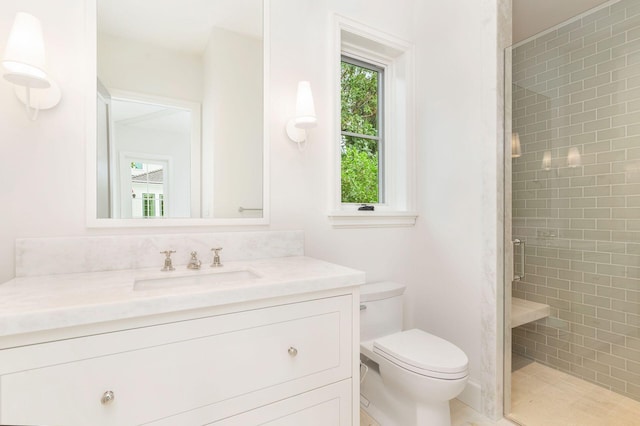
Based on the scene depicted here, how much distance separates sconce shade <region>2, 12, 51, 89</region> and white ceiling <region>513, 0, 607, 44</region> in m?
2.60

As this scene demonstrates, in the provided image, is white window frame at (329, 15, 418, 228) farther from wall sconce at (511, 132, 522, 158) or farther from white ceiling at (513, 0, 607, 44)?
white ceiling at (513, 0, 607, 44)

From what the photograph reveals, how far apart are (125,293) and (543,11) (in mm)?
2942

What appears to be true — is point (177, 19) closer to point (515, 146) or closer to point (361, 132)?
point (361, 132)

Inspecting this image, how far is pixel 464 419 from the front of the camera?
1658mm

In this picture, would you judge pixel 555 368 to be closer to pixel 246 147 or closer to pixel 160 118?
pixel 246 147

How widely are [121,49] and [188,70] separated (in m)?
0.27

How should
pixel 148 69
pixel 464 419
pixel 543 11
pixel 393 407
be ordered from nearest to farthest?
pixel 148 69 < pixel 393 407 < pixel 464 419 < pixel 543 11

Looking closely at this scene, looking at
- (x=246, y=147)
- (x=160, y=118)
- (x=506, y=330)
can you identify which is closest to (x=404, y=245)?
(x=506, y=330)

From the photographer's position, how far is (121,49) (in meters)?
1.33

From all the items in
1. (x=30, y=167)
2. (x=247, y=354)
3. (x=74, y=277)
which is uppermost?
(x=30, y=167)

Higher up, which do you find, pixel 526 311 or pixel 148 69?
pixel 148 69

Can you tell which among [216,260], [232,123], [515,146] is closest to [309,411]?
[216,260]

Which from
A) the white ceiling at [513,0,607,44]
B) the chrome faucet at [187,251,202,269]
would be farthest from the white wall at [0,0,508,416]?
the white ceiling at [513,0,607,44]

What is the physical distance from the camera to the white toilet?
4.37ft
